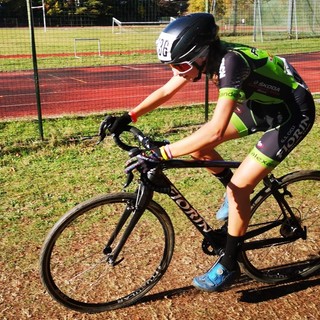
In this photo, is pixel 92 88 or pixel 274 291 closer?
pixel 274 291

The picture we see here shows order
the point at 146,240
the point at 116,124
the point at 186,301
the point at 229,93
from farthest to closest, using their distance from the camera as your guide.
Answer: the point at 146,240 → the point at 186,301 → the point at 116,124 → the point at 229,93

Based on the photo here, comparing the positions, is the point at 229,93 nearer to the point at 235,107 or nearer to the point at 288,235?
the point at 235,107

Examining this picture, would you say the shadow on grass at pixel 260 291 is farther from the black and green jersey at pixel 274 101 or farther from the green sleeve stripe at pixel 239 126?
the green sleeve stripe at pixel 239 126

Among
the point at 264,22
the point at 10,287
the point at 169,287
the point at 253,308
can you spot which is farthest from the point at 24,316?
the point at 264,22

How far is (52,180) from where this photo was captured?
18.2 ft

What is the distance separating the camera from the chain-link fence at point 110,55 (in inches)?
499

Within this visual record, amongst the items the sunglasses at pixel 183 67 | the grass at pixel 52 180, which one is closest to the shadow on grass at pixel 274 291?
the grass at pixel 52 180

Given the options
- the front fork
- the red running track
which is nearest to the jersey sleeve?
the front fork

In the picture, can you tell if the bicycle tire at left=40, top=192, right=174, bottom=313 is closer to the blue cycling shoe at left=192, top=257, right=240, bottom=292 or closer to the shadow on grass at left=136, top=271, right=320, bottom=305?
the shadow on grass at left=136, top=271, right=320, bottom=305

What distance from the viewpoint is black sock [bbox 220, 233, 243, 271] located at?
3.20 metres

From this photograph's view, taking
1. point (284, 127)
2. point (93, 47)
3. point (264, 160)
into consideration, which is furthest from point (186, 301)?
point (93, 47)

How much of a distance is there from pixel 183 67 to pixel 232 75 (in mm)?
326

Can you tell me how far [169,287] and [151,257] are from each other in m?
0.40

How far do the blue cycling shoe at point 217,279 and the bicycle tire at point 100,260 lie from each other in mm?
318
